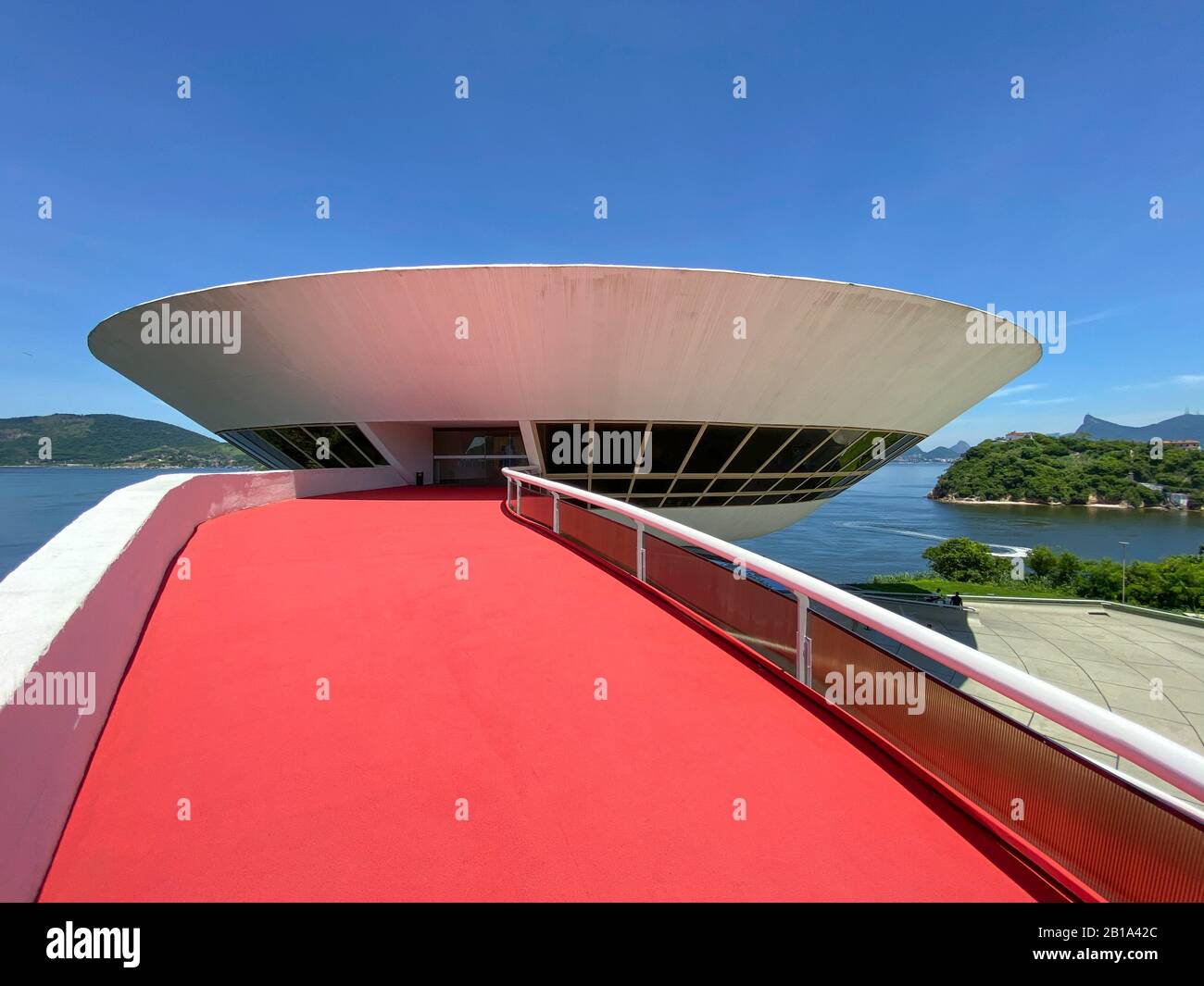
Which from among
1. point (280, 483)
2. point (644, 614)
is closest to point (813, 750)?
point (644, 614)

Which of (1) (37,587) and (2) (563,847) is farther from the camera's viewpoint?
(1) (37,587)

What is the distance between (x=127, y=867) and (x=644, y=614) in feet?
10.9

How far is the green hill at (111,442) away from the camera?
53125 mm

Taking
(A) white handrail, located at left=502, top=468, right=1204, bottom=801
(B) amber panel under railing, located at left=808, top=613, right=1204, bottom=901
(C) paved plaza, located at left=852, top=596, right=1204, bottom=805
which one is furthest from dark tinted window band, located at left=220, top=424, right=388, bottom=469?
(C) paved plaza, located at left=852, top=596, right=1204, bottom=805

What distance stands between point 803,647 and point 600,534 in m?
3.31

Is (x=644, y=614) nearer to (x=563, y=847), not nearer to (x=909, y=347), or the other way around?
(x=563, y=847)

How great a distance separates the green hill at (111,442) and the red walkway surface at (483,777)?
192ft

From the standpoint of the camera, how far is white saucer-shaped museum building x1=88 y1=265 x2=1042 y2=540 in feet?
33.8

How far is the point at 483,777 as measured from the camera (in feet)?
7.68

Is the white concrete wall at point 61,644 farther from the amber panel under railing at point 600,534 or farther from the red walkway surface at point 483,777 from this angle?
the amber panel under railing at point 600,534

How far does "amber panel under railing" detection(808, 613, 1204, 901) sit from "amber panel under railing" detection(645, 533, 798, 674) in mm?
768

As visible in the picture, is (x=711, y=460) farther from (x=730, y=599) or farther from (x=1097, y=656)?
(x=1097, y=656)

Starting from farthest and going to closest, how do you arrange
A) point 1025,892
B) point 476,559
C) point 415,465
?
point 415,465, point 476,559, point 1025,892
